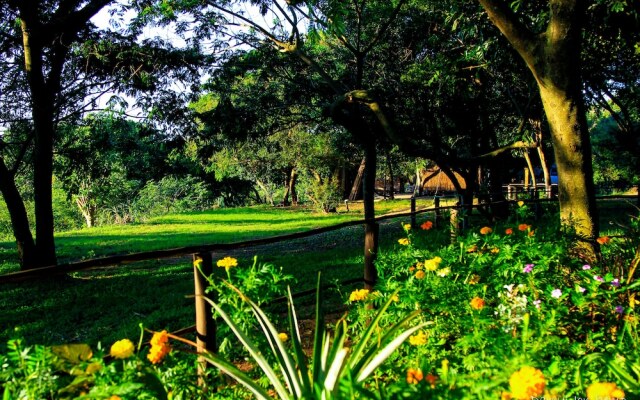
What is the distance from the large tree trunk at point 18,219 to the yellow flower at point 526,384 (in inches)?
337

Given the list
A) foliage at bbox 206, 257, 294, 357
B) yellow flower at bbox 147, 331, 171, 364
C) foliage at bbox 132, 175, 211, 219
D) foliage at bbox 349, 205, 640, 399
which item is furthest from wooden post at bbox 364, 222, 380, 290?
foliage at bbox 132, 175, 211, 219

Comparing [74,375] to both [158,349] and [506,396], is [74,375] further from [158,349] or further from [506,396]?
[506,396]

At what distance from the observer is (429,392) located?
4.19 feet

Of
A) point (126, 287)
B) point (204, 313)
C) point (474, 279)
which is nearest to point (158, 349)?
point (204, 313)

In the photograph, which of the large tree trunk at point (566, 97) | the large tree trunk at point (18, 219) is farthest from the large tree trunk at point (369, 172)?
the large tree trunk at point (566, 97)

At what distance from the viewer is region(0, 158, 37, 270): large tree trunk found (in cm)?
→ 802

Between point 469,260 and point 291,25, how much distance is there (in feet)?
26.4

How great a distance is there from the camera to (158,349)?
1.68 metres

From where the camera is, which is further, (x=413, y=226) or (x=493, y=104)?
(x=493, y=104)

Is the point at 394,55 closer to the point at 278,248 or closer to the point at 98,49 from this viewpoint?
the point at 278,248

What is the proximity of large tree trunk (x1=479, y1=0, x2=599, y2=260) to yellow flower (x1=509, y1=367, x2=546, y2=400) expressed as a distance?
2917mm

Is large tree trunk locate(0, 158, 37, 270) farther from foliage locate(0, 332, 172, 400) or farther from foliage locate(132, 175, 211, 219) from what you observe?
foliage locate(132, 175, 211, 219)

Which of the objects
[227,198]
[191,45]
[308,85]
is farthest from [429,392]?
[227,198]

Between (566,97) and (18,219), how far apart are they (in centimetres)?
805
